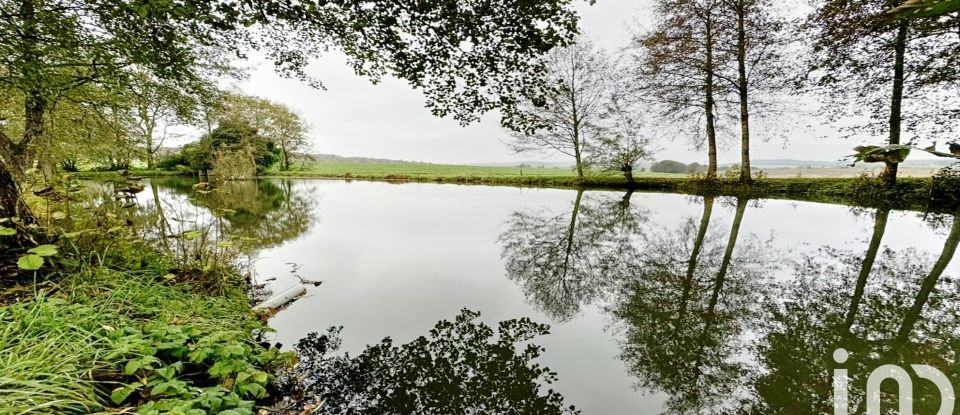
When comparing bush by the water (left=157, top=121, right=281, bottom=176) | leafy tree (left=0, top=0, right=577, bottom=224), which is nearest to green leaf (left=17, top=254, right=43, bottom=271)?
leafy tree (left=0, top=0, right=577, bottom=224)

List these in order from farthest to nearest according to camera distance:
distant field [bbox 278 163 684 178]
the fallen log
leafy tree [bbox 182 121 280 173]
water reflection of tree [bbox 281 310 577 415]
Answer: leafy tree [bbox 182 121 280 173] < distant field [bbox 278 163 684 178] < the fallen log < water reflection of tree [bbox 281 310 577 415]

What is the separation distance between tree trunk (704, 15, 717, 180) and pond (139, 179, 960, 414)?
23.4 ft

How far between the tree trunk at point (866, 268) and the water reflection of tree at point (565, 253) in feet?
6.70

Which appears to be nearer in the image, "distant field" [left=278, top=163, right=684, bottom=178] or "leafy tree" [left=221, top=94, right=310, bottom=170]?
"distant field" [left=278, top=163, right=684, bottom=178]

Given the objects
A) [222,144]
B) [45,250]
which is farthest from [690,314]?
[222,144]

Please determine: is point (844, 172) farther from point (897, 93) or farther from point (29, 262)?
A: point (29, 262)

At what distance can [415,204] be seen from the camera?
12062 mm

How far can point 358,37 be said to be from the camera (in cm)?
411

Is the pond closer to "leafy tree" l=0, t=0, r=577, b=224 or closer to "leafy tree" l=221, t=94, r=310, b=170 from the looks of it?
"leafy tree" l=0, t=0, r=577, b=224

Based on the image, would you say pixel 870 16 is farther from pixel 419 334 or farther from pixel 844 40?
pixel 419 334

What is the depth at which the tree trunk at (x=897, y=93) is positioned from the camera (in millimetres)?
9531

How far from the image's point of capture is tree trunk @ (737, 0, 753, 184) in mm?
12703

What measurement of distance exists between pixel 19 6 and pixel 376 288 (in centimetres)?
479

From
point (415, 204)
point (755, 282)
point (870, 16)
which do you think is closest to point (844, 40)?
point (870, 16)
